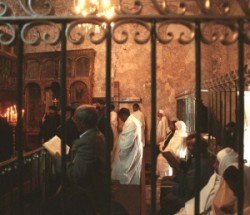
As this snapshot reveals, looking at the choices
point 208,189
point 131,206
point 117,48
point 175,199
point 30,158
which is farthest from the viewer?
point 117,48

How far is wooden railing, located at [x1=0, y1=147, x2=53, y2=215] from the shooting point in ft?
12.9

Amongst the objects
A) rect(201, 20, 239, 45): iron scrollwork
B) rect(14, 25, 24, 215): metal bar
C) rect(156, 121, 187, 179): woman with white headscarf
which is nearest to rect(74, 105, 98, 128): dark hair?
rect(14, 25, 24, 215): metal bar

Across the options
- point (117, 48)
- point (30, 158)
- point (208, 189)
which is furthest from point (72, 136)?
point (117, 48)

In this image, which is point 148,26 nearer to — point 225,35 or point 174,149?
point 225,35

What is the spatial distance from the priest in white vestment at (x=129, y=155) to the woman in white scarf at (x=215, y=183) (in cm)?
309

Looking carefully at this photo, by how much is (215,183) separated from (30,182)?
2147mm

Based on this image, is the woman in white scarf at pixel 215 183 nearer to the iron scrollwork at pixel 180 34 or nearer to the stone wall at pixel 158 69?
the iron scrollwork at pixel 180 34

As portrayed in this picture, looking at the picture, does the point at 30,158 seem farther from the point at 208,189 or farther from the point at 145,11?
the point at 145,11

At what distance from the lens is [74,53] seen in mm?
13516

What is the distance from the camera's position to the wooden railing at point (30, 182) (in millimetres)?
3918

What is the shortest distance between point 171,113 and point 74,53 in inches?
164

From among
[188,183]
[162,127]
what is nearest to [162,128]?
[162,127]

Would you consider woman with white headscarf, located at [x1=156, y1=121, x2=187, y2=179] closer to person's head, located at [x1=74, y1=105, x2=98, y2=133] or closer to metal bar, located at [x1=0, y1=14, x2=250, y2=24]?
person's head, located at [x1=74, y1=105, x2=98, y2=133]

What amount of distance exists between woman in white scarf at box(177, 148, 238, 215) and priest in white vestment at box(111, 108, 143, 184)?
3.09 meters
